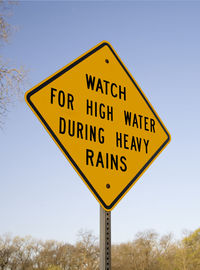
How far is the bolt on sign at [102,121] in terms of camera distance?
229 cm

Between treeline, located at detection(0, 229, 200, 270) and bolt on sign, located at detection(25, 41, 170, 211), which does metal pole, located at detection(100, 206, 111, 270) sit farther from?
treeline, located at detection(0, 229, 200, 270)

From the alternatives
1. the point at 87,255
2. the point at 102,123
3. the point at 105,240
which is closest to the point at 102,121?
the point at 102,123

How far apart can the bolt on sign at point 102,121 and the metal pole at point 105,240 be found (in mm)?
58

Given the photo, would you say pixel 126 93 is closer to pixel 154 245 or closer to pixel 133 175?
pixel 133 175

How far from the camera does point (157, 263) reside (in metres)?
60.5

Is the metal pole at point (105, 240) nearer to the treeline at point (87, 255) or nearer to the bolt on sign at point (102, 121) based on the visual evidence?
the bolt on sign at point (102, 121)

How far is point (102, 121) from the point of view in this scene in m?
2.51

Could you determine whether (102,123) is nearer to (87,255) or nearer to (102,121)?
(102,121)

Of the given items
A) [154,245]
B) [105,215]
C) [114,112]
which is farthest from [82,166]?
[154,245]

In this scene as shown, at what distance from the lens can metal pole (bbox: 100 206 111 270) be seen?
2.21 m

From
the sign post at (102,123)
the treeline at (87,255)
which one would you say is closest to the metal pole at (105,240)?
the sign post at (102,123)

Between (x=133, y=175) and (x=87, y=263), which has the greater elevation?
(x=133, y=175)

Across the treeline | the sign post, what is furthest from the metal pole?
the treeline

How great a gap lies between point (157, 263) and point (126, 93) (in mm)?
62981
